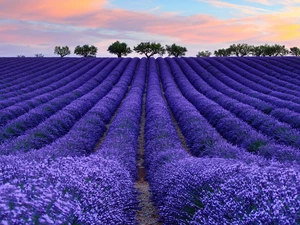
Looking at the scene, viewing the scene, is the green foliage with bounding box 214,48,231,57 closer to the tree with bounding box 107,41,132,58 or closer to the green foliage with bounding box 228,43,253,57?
the green foliage with bounding box 228,43,253,57

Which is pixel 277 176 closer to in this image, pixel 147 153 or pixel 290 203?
pixel 290 203

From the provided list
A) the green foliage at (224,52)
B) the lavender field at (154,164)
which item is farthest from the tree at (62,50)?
the lavender field at (154,164)

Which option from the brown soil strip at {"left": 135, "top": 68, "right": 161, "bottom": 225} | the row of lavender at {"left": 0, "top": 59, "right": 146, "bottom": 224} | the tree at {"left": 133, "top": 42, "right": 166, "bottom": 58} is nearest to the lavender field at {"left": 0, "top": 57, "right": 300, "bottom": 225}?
the row of lavender at {"left": 0, "top": 59, "right": 146, "bottom": 224}

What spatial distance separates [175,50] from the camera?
63.9 m

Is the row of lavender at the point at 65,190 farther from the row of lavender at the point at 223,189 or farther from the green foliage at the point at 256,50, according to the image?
the green foliage at the point at 256,50

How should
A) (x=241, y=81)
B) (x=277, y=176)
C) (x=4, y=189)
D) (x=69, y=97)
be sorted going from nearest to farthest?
(x=4, y=189) → (x=277, y=176) → (x=69, y=97) → (x=241, y=81)

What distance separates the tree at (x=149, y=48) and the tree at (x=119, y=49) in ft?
5.24

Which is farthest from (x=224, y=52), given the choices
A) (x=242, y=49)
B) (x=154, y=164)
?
(x=154, y=164)

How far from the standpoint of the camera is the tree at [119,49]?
6172 cm

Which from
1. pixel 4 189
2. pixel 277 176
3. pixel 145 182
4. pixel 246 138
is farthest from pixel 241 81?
pixel 4 189

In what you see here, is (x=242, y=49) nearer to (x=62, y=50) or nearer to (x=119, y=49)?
(x=119, y=49)

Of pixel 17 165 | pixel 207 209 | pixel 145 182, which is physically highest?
pixel 17 165

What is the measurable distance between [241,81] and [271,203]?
919 inches

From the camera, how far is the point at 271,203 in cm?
375
